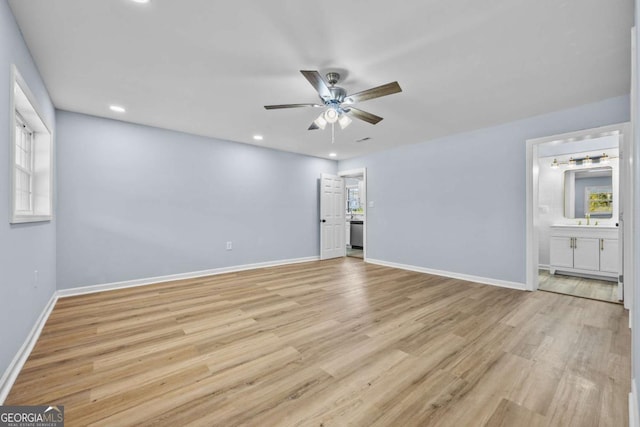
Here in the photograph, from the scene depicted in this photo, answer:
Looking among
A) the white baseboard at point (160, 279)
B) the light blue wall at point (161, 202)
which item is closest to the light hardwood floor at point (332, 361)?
the white baseboard at point (160, 279)

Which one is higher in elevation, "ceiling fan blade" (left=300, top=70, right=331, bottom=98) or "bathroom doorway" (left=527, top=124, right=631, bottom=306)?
"ceiling fan blade" (left=300, top=70, right=331, bottom=98)

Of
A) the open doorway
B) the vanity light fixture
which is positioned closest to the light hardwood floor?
the vanity light fixture

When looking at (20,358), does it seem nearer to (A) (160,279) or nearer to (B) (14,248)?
(B) (14,248)

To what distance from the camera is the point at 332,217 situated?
656 centimetres

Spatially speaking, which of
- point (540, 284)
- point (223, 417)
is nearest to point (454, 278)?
point (540, 284)

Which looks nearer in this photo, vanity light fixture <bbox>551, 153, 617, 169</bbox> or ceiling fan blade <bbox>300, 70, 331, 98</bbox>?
ceiling fan blade <bbox>300, 70, 331, 98</bbox>

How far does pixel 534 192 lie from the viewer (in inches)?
147

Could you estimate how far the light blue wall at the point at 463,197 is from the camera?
3838mm

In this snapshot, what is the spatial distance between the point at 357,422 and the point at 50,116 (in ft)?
14.3

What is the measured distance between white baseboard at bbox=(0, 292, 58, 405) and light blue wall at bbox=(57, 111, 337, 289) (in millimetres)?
1171

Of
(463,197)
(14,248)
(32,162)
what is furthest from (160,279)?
(463,197)

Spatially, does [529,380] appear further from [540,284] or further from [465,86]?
[540,284]

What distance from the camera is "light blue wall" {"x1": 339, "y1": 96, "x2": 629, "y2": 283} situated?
3838 mm

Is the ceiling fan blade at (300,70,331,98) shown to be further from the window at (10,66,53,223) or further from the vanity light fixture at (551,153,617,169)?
the vanity light fixture at (551,153,617,169)
